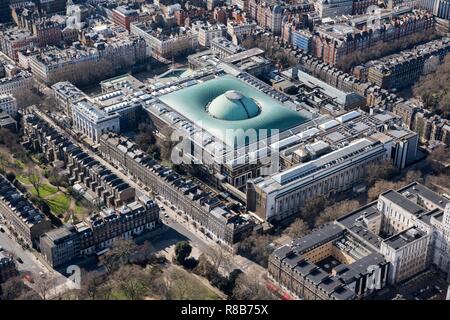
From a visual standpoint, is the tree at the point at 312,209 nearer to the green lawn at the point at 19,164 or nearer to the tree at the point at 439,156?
the tree at the point at 439,156

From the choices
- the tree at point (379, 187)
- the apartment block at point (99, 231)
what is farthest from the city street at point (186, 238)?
the tree at point (379, 187)

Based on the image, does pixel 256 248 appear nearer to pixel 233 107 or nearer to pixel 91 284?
pixel 91 284

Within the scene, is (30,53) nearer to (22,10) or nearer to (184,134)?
(22,10)

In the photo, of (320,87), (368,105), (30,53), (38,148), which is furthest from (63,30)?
(368,105)

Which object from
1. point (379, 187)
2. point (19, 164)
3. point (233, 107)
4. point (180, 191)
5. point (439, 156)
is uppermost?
point (233, 107)

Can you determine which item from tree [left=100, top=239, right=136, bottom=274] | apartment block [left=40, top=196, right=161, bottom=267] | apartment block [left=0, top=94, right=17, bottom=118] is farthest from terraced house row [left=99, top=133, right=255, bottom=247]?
apartment block [left=0, top=94, right=17, bottom=118]

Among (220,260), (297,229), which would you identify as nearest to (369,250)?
(297,229)
